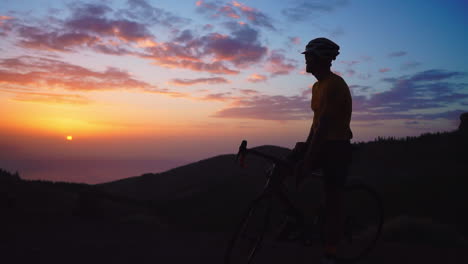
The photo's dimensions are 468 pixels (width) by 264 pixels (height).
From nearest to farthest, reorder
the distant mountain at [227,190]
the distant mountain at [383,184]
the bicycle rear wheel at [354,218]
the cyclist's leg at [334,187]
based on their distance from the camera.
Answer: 1. the cyclist's leg at [334,187]
2. the bicycle rear wheel at [354,218]
3. the distant mountain at [227,190]
4. the distant mountain at [383,184]

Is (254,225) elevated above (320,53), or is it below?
below

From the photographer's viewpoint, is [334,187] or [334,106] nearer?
[334,106]

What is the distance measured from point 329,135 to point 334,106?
1.18 ft

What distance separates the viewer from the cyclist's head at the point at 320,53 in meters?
4.71

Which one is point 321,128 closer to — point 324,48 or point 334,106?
point 334,106

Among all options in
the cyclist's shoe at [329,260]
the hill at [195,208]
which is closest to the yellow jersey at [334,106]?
the hill at [195,208]

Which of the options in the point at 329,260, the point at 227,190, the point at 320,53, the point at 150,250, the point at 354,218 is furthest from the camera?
the point at 227,190

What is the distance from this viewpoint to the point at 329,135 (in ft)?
15.6

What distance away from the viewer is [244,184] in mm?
26828

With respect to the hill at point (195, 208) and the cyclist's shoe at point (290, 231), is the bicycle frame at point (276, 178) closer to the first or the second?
the cyclist's shoe at point (290, 231)

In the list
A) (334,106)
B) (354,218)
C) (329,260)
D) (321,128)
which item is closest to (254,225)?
(329,260)

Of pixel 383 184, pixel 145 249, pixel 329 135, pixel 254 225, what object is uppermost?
pixel 329 135

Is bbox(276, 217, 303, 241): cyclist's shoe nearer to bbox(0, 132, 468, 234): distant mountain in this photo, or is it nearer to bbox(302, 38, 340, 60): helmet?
bbox(302, 38, 340, 60): helmet

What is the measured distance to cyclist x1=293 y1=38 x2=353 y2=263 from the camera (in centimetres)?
459
